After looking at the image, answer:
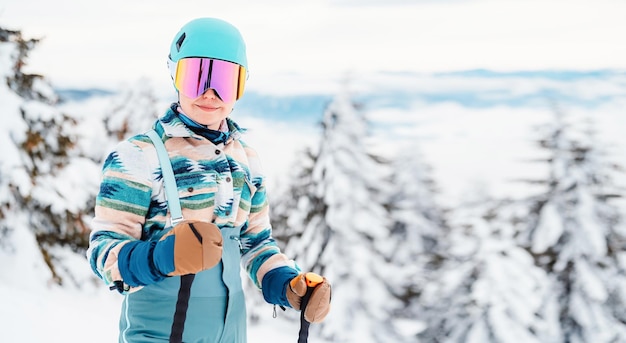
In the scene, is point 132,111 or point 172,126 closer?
point 172,126

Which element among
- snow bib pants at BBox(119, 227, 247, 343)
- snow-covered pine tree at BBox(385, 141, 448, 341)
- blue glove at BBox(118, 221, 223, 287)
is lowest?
snow-covered pine tree at BBox(385, 141, 448, 341)

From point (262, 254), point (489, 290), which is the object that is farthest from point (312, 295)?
point (489, 290)

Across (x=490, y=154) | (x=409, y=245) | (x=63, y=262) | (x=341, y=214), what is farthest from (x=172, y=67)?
(x=490, y=154)

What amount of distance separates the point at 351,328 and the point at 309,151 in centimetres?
536

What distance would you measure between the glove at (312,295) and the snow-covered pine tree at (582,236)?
51.7 feet

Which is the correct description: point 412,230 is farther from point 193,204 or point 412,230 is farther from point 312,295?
point 193,204

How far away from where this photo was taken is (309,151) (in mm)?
19125

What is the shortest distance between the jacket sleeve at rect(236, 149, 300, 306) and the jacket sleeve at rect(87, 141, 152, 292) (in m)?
0.53

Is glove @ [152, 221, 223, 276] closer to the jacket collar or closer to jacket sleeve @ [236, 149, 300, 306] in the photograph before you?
the jacket collar

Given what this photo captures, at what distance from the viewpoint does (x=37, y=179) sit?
11031 mm

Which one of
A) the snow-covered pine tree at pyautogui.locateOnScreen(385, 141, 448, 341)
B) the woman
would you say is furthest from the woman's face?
the snow-covered pine tree at pyautogui.locateOnScreen(385, 141, 448, 341)

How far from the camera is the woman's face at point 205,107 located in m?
2.43

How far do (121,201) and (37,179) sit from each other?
9759mm

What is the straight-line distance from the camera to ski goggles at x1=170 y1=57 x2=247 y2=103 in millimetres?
2381
